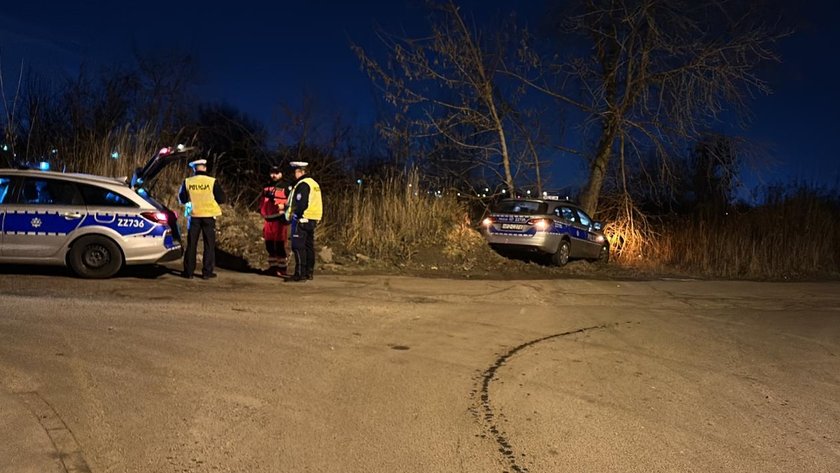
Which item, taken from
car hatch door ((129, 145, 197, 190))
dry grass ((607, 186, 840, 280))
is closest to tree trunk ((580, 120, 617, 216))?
dry grass ((607, 186, 840, 280))

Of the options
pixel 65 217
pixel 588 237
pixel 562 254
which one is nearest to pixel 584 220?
pixel 588 237

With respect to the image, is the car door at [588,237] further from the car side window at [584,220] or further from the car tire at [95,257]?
the car tire at [95,257]

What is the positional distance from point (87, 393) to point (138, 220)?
533 cm

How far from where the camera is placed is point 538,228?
589 inches

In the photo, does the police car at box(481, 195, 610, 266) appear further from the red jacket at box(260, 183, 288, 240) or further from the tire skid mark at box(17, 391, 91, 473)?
the tire skid mark at box(17, 391, 91, 473)

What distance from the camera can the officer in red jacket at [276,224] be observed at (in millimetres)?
11648

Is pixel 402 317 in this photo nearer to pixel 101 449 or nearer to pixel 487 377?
pixel 487 377

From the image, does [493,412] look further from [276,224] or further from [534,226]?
[534,226]

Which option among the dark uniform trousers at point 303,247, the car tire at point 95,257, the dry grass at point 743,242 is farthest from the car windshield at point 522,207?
the car tire at point 95,257

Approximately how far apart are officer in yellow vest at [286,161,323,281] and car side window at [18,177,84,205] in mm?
3029

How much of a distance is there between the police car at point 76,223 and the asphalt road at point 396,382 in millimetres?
357

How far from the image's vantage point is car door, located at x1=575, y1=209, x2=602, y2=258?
16.4 metres

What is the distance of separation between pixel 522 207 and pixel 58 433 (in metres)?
12.3

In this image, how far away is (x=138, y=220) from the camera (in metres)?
9.70
